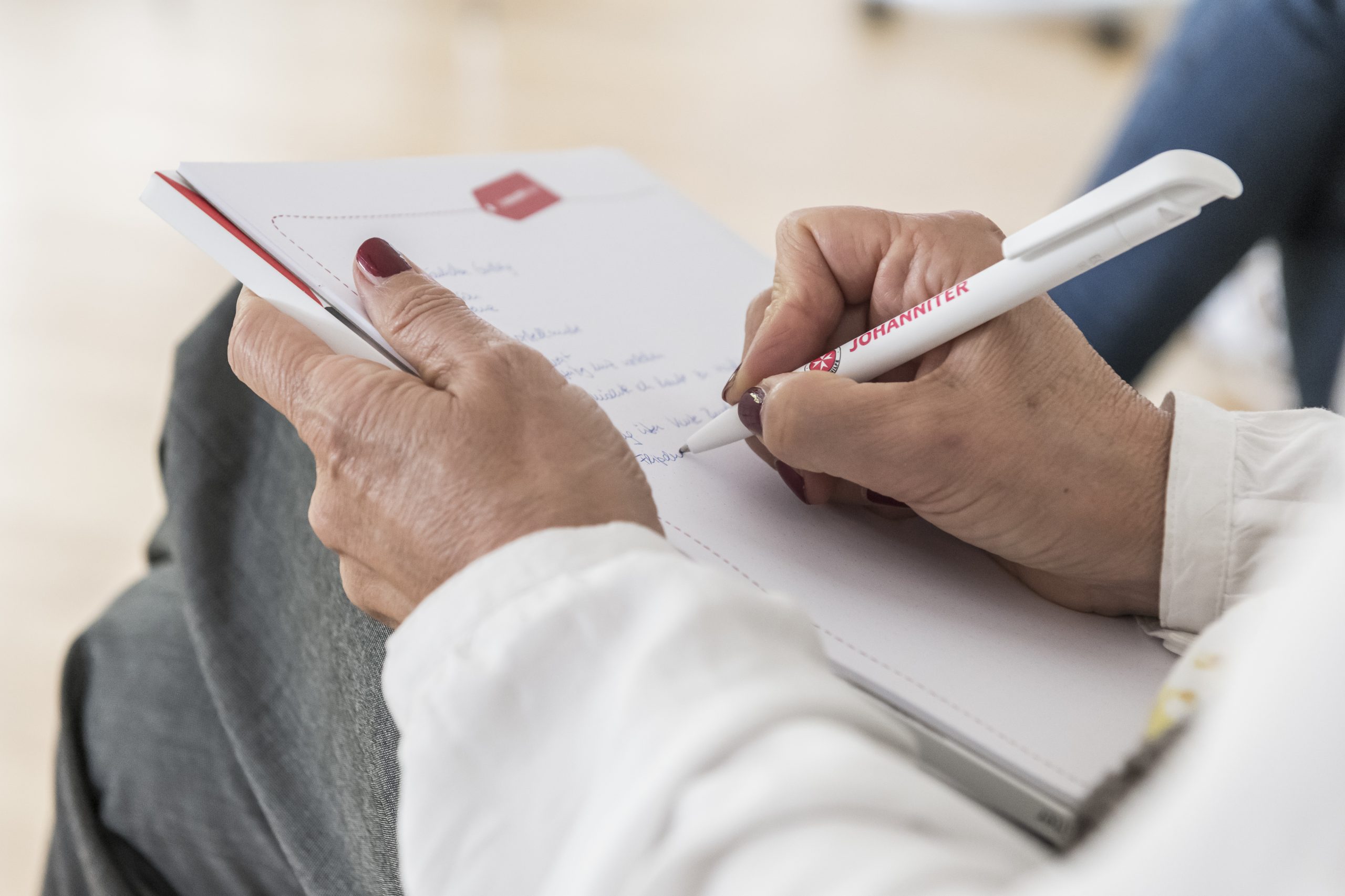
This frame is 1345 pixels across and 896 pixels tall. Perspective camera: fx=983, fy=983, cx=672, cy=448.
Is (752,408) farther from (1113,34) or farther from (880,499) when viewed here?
(1113,34)

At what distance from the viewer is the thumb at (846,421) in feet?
1.22

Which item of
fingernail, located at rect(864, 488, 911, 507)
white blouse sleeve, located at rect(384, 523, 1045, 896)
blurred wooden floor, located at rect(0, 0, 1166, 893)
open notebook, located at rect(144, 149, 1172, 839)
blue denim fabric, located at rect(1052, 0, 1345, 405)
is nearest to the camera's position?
white blouse sleeve, located at rect(384, 523, 1045, 896)

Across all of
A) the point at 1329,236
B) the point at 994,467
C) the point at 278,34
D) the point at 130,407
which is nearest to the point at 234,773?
the point at 994,467

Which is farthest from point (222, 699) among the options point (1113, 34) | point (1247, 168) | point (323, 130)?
point (1113, 34)

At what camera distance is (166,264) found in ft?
4.28

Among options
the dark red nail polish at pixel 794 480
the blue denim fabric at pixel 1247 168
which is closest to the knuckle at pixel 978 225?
the dark red nail polish at pixel 794 480

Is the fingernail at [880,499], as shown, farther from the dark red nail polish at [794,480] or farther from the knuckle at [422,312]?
the knuckle at [422,312]

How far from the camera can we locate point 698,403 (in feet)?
1.49

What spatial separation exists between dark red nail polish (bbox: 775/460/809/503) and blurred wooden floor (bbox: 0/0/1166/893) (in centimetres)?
72

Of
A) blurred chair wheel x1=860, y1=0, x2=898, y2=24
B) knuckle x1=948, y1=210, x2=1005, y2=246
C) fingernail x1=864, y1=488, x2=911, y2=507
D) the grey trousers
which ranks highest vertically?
blurred chair wheel x1=860, y1=0, x2=898, y2=24

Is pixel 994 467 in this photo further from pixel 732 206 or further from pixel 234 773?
pixel 732 206

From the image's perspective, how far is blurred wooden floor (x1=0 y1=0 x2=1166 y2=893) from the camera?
3.23 feet

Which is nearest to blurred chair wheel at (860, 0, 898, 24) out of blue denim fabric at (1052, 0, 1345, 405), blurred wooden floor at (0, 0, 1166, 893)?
blurred wooden floor at (0, 0, 1166, 893)

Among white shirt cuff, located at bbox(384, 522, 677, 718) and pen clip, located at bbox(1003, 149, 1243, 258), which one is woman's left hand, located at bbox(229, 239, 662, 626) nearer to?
white shirt cuff, located at bbox(384, 522, 677, 718)
